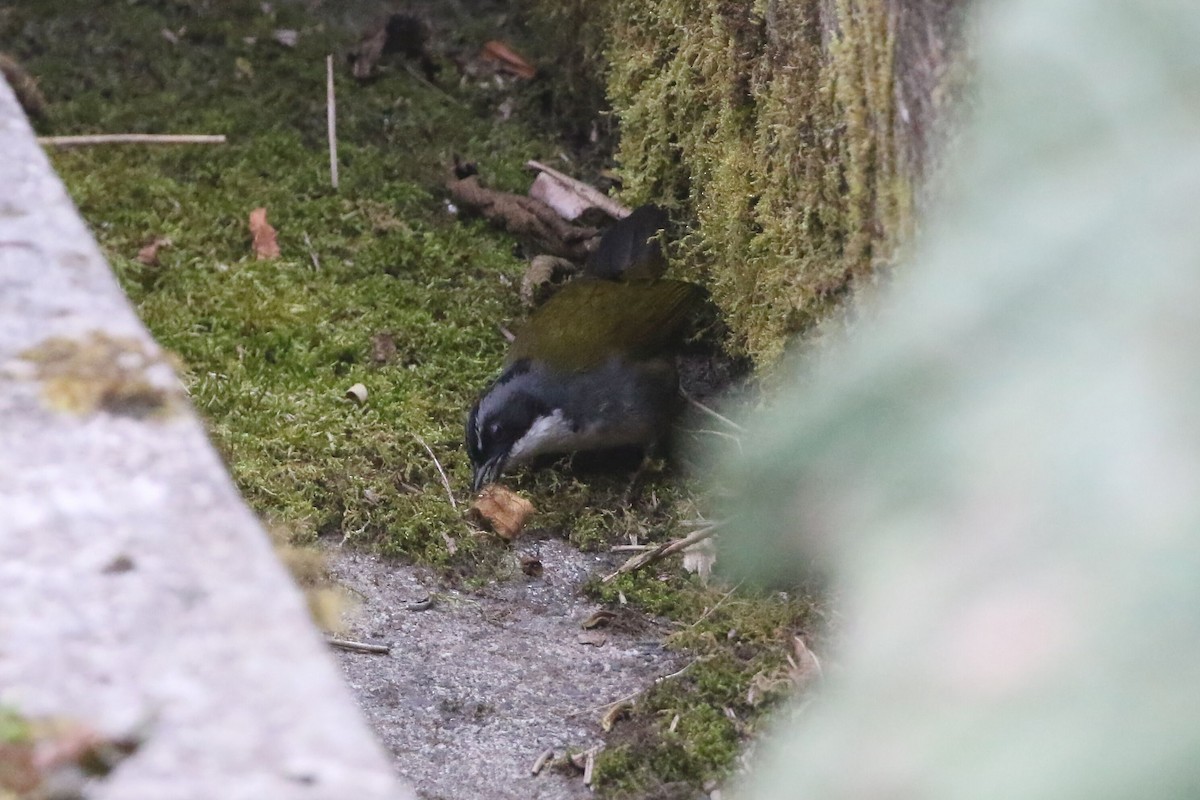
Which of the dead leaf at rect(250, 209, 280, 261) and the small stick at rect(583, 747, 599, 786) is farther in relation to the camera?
the dead leaf at rect(250, 209, 280, 261)

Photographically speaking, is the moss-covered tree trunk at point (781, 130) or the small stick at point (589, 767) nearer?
the moss-covered tree trunk at point (781, 130)

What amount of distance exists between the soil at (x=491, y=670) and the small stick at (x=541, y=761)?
12mm

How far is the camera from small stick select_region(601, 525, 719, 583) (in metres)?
3.25

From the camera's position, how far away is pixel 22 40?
18.5 feet

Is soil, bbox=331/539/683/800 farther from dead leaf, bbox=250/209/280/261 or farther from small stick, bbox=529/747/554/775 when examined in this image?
dead leaf, bbox=250/209/280/261

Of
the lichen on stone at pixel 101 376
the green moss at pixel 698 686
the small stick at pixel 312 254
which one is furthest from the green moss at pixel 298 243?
the lichen on stone at pixel 101 376

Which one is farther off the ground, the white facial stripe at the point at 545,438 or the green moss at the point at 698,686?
the green moss at the point at 698,686

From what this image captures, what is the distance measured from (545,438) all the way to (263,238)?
161 centimetres

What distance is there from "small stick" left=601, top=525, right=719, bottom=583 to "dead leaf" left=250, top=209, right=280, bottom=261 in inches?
83.5

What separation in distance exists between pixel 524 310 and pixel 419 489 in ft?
3.60

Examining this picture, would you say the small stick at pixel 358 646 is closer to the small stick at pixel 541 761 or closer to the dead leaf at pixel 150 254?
the small stick at pixel 541 761

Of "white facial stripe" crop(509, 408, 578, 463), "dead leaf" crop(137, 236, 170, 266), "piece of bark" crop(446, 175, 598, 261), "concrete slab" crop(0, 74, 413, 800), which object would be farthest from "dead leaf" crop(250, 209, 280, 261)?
"concrete slab" crop(0, 74, 413, 800)

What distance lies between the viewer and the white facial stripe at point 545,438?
369 cm

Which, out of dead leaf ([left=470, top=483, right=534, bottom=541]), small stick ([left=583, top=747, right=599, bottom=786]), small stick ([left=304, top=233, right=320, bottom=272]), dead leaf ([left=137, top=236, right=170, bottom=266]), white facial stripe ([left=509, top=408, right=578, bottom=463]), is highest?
small stick ([left=583, top=747, right=599, bottom=786])
